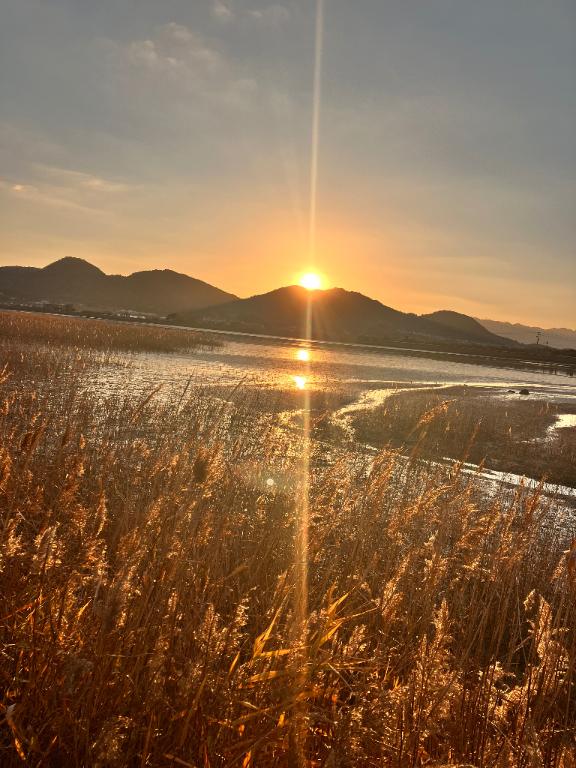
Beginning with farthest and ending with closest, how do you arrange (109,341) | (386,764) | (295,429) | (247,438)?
1. (109,341)
2. (295,429)
3. (247,438)
4. (386,764)

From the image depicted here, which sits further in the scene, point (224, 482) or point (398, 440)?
point (398, 440)

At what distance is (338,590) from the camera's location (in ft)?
15.9

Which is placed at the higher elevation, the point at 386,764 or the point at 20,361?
the point at 20,361

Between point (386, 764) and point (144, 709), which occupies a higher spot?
point (144, 709)

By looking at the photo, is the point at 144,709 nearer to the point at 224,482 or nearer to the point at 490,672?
the point at 490,672

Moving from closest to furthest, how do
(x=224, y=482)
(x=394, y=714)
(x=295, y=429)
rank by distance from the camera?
(x=394, y=714) < (x=224, y=482) < (x=295, y=429)

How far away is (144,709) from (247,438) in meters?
10.3

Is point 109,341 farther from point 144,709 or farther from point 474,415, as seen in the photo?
point 144,709

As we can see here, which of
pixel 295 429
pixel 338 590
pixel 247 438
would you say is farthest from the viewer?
pixel 295 429

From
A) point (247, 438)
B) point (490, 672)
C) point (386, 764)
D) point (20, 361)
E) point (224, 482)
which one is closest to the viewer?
point (386, 764)

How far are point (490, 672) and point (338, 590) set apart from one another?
2.07m

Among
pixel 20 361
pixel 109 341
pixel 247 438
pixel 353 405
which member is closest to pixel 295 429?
pixel 247 438

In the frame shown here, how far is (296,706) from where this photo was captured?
2521 millimetres

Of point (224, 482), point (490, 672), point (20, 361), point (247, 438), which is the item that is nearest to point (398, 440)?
point (247, 438)
